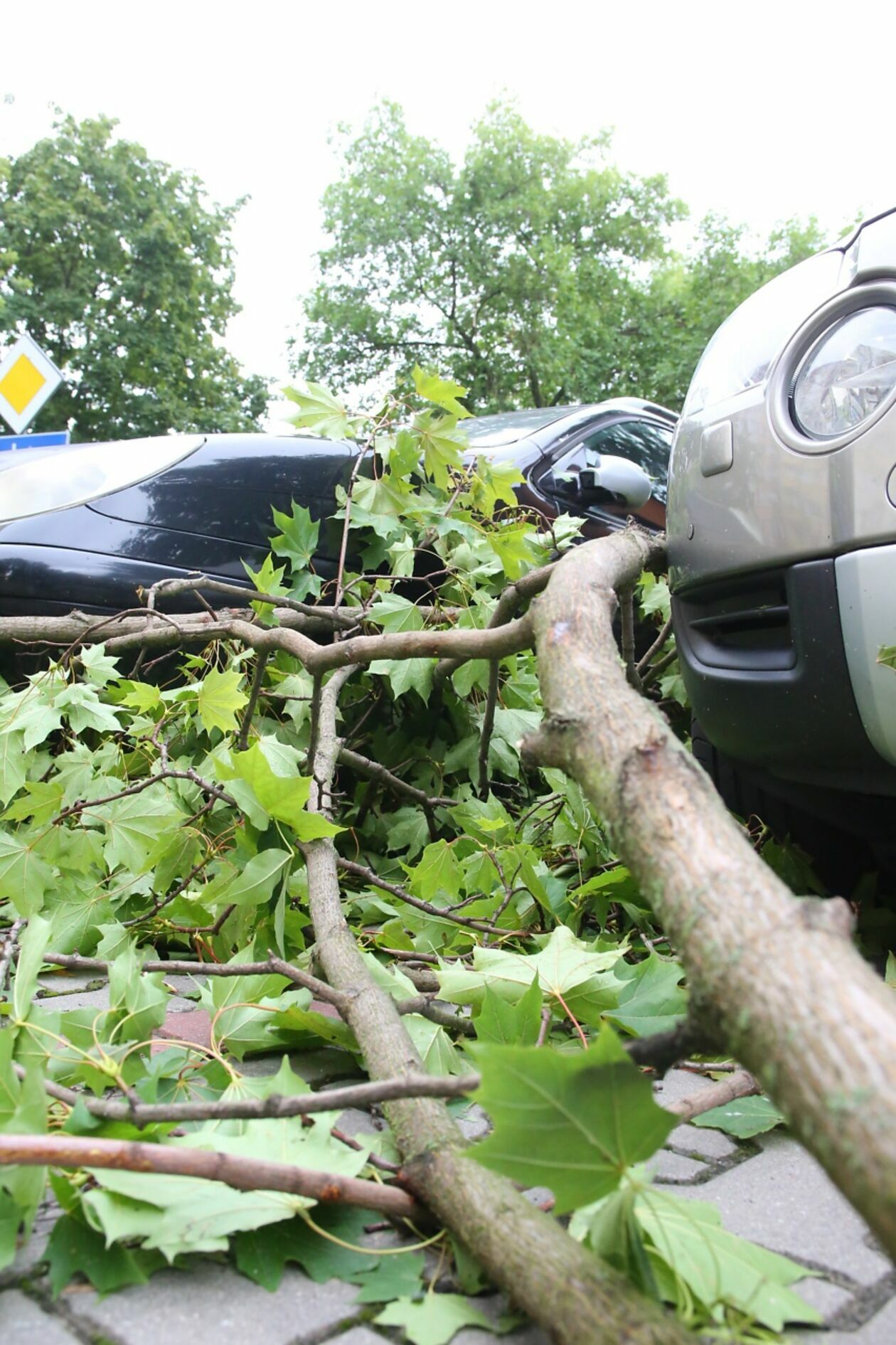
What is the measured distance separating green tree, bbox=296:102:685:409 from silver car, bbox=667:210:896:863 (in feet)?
88.3

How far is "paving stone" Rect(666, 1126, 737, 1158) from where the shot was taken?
1.31 metres

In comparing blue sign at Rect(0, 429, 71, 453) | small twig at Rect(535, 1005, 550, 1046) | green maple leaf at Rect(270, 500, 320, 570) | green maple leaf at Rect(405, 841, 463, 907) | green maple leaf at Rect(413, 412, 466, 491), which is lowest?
small twig at Rect(535, 1005, 550, 1046)

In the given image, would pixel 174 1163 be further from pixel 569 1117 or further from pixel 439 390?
pixel 439 390

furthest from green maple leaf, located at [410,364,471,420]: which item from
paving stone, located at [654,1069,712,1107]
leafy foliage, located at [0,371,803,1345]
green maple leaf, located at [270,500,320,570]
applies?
paving stone, located at [654,1069,712,1107]

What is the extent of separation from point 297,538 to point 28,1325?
245cm

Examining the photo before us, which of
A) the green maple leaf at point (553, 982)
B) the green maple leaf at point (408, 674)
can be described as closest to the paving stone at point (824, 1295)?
the green maple leaf at point (553, 982)

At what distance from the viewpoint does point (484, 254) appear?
30422 mm

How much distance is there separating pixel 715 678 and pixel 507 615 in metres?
0.46

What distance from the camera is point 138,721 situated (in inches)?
101

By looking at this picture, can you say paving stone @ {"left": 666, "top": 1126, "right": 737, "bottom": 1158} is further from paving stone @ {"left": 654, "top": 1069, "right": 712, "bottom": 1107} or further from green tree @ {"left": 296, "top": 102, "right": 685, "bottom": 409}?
green tree @ {"left": 296, "top": 102, "right": 685, "bottom": 409}

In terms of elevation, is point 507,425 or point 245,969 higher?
point 507,425

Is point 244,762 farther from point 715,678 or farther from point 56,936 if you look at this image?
point 715,678

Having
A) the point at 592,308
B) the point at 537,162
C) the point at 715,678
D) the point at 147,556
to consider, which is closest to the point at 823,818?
the point at 715,678

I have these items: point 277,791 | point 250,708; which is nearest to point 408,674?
point 250,708
